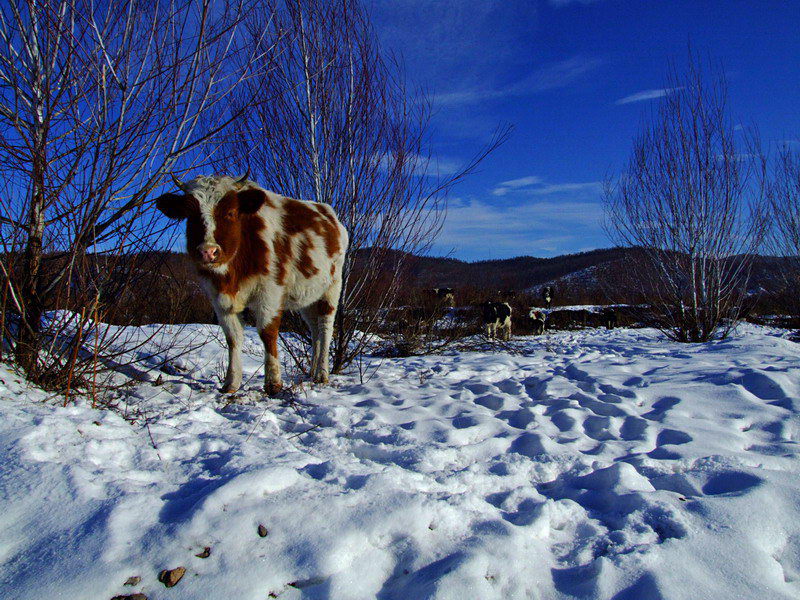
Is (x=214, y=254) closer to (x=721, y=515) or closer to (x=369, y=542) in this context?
(x=369, y=542)

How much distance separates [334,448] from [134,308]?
264 centimetres

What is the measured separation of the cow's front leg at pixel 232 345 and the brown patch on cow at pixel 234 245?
282 mm

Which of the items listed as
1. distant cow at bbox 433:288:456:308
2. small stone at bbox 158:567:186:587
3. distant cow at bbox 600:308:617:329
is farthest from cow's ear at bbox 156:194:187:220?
distant cow at bbox 600:308:617:329

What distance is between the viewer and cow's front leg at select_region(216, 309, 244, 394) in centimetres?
376

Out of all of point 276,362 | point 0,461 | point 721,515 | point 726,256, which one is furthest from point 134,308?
point 726,256

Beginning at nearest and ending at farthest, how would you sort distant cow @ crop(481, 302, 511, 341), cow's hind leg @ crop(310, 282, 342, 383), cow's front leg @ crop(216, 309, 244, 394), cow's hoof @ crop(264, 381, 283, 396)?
1. cow's front leg @ crop(216, 309, 244, 394)
2. cow's hoof @ crop(264, 381, 283, 396)
3. cow's hind leg @ crop(310, 282, 342, 383)
4. distant cow @ crop(481, 302, 511, 341)

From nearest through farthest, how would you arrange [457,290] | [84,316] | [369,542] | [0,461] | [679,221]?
1. [369,542]
2. [0,461]
3. [84,316]
4. [679,221]
5. [457,290]

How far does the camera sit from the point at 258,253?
3.66 meters

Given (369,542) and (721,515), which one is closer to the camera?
(369,542)

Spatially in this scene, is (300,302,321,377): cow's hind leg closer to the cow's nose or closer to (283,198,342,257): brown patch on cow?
(283,198,342,257): brown patch on cow

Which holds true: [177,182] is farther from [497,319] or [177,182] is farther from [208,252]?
[497,319]

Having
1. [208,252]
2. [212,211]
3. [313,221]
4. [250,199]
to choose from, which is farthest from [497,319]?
[208,252]

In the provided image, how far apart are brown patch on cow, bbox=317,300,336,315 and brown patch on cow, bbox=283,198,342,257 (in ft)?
1.89

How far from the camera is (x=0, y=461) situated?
189cm
